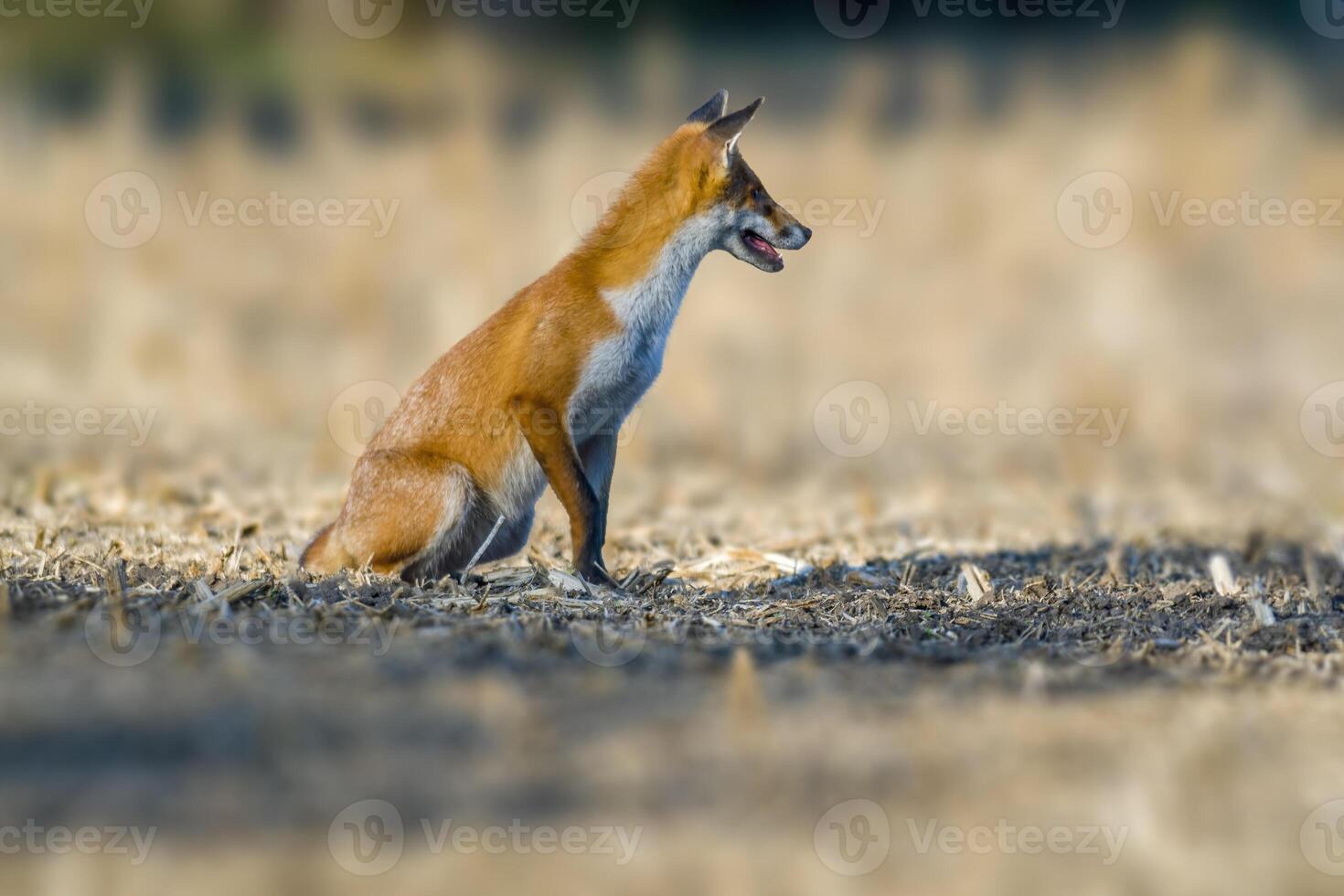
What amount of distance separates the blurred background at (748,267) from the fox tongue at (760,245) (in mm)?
2347

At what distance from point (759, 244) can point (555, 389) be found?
1.54m

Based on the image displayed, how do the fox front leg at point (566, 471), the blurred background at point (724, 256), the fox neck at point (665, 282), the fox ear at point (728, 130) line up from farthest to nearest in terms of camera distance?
the blurred background at point (724, 256) → the fox ear at point (728, 130) → the fox neck at point (665, 282) → the fox front leg at point (566, 471)

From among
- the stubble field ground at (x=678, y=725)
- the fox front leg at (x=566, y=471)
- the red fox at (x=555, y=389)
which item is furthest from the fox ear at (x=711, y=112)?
the stubble field ground at (x=678, y=725)

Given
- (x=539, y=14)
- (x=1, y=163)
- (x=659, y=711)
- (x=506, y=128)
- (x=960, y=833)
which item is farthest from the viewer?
(x=539, y=14)

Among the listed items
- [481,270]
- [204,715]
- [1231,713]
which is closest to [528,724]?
[204,715]

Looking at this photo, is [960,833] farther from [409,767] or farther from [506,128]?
[506,128]

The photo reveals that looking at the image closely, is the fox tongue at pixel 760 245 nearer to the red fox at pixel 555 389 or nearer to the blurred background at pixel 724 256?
the red fox at pixel 555 389

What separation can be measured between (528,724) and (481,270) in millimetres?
11669

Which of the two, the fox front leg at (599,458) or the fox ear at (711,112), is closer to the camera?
the fox front leg at (599,458)

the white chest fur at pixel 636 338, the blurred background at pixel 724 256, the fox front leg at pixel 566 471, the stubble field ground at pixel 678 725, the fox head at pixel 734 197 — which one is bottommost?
the stubble field ground at pixel 678 725

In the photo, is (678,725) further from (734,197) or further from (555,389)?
(734,197)

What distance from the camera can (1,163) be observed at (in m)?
15.8

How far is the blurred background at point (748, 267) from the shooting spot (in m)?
12.3

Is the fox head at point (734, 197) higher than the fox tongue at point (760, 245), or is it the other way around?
the fox head at point (734, 197)
